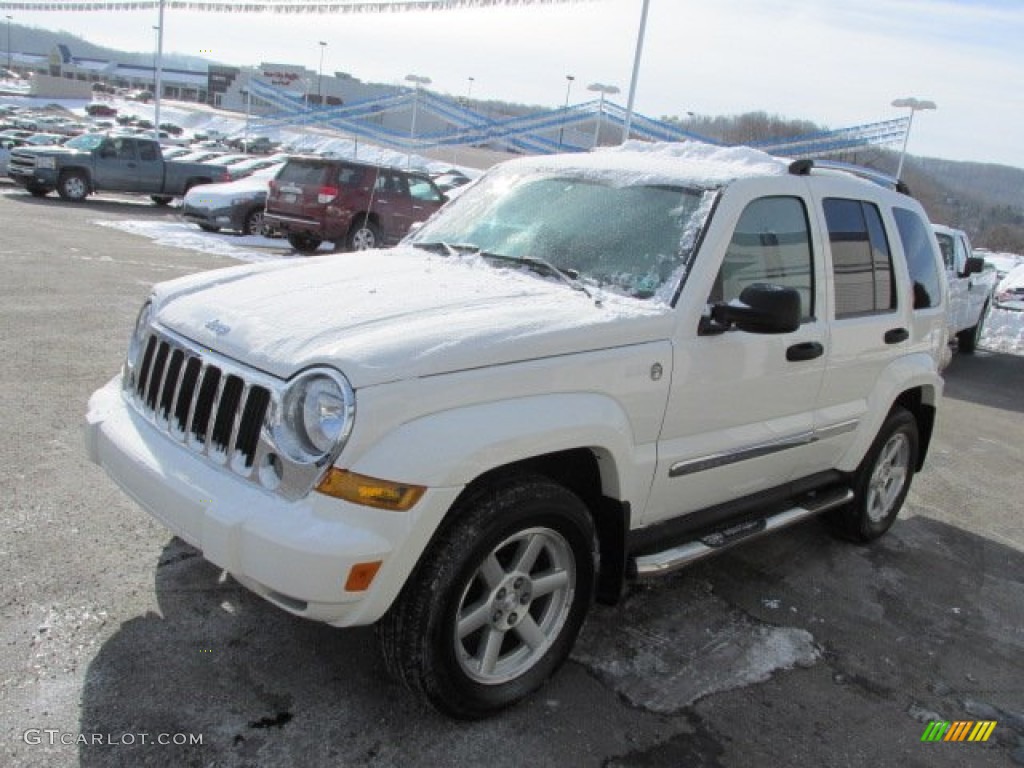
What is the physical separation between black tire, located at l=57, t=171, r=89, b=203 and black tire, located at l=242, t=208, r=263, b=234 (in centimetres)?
590

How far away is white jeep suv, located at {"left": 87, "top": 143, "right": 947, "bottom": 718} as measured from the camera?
261 cm

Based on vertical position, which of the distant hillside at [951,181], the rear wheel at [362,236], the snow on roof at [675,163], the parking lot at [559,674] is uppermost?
the distant hillside at [951,181]

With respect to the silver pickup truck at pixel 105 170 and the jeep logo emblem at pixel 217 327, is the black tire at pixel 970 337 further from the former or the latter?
the silver pickup truck at pixel 105 170

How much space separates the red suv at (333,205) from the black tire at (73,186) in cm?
803

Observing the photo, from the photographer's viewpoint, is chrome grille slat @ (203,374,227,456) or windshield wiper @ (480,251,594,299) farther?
windshield wiper @ (480,251,594,299)

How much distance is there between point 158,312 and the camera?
3412 millimetres

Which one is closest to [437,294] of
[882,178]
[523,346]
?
[523,346]

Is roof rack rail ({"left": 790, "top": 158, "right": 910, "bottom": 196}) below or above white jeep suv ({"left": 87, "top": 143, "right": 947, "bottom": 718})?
above

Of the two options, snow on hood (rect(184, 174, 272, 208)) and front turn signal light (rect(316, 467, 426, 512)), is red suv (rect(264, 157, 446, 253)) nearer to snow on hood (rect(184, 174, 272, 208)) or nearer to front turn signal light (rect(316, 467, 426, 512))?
snow on hood (rect(184, 174, 272, 208))

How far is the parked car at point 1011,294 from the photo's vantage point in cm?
Answer: 1703

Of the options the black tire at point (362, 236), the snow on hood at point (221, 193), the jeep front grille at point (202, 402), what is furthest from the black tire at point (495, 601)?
the snow on hood at point (221, 193)

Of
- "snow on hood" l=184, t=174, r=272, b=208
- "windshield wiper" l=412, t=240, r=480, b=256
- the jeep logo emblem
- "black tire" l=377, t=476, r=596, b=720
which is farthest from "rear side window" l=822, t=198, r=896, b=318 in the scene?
"snow on hood" l=184, t=174, r=272, b=208

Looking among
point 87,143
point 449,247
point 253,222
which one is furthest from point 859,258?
point 87,143

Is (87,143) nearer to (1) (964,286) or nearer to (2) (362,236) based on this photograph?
(2) (362,236)
